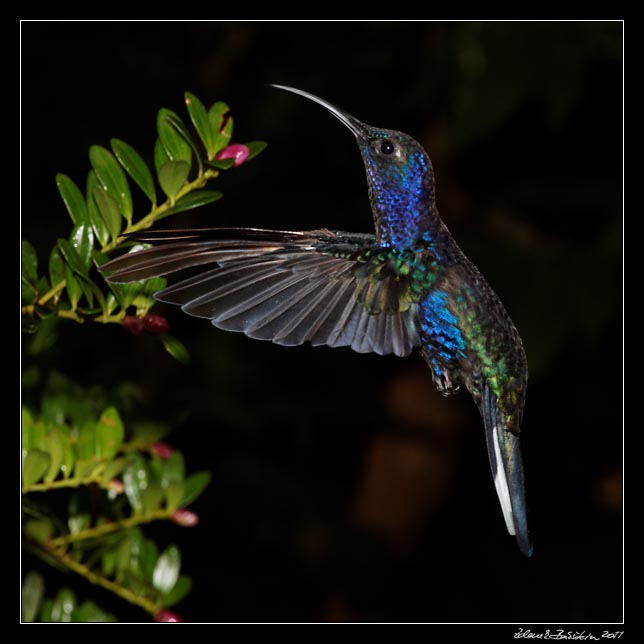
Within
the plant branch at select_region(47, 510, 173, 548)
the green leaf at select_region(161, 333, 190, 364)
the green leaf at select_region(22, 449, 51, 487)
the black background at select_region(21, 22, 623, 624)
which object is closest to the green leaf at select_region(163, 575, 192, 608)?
the plant branch at select_region(47, 510, 173, 548)

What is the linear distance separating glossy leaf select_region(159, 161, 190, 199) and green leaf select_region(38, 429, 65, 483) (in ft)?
1.44

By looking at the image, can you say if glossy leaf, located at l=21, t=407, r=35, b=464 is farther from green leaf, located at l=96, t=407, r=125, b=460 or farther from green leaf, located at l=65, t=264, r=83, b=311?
green leaf, located at l=65, t=264, r=83, b=311

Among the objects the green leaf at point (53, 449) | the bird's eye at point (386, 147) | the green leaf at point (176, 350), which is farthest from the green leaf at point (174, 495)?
the bird's eye at point (386, 147)

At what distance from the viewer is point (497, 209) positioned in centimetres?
476

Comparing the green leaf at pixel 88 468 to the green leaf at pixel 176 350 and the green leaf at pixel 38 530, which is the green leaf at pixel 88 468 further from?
the green leaf at pixel 176 350

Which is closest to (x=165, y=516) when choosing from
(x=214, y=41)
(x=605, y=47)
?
(x=605, y=47)

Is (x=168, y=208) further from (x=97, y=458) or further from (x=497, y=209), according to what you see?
(x=497, y=209)

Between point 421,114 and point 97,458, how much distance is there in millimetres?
3403

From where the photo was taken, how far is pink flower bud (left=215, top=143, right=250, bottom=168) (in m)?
1.31

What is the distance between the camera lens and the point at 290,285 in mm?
1504

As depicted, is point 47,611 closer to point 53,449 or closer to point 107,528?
point 107,528

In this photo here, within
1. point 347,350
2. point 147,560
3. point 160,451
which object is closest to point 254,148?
point 160,451

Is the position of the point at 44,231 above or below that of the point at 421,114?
below

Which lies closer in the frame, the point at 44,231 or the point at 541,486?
the point at 44,231
